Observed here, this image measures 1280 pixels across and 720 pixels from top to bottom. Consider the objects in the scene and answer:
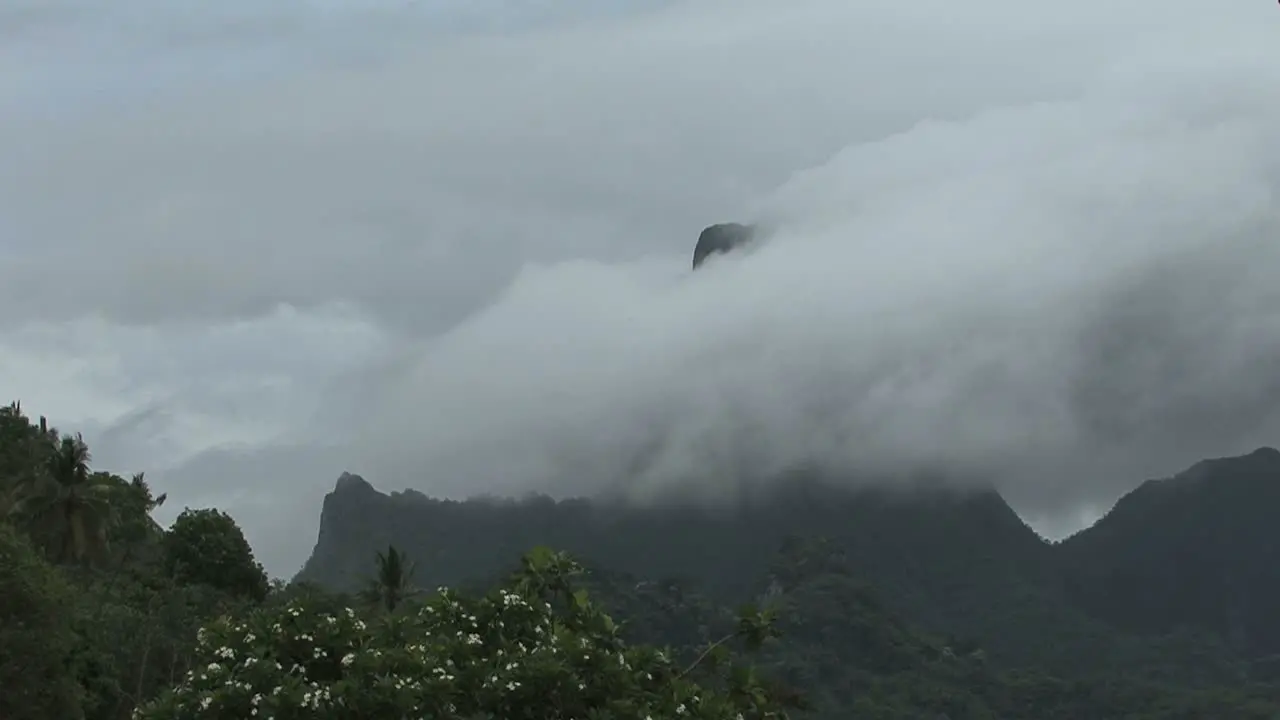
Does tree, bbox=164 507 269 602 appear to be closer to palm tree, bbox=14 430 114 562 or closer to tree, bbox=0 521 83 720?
palm tree, bbox=14 430 114 562

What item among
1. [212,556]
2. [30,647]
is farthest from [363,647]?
[212,556]

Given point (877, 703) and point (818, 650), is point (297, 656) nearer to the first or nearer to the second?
point (877, 703)

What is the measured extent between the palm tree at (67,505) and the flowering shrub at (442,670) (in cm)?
4376

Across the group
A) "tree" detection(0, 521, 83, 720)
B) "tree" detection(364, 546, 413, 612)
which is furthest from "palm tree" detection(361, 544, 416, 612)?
"tree" detection(0, 521, 83, 720)

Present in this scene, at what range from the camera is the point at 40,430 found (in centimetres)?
8119

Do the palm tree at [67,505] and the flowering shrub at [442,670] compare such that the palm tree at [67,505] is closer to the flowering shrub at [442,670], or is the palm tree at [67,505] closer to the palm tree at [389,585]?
the palm tree at [389,585]

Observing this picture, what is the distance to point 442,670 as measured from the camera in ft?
76.0

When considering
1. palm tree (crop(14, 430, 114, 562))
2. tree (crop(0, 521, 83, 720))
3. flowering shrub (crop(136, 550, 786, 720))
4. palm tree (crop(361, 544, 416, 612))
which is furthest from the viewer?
palm tree (crop(361, 544, 416, 612))

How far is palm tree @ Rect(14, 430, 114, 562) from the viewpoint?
216 ft

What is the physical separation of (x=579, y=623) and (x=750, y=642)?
8.57ft

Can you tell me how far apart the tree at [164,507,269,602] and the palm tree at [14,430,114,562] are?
118 inches

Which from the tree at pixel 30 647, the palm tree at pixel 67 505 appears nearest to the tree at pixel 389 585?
the palm tree at pixel 67 505

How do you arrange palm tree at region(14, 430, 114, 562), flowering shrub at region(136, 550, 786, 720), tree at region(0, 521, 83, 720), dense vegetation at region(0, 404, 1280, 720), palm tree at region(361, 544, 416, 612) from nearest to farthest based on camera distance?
flowering shrub at region(136, 550, 786, 720), dense vegetation at region(0, 404, 1280, 720), tree at region(0, 521, 83, 720), palm tree at region(14, 430, 114, 562), palm tree at region(361, 544, 416, 612)

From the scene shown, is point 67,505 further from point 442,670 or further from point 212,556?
point 442,670
